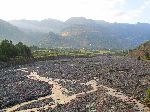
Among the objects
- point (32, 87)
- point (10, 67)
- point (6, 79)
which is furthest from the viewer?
point (10, 67)

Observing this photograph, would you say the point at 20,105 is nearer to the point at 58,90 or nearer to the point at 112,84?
the point at 58,90

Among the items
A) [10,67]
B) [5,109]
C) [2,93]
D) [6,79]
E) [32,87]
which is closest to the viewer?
[5,109]

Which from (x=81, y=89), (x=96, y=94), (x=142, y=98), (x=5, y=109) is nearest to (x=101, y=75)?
(x=81, y=89)

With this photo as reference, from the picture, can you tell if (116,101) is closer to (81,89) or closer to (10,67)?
(81,89)

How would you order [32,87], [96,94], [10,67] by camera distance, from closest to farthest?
[96,94] → [32,87] → [10,67]

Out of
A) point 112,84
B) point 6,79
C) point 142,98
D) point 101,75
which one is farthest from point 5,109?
point 101,75

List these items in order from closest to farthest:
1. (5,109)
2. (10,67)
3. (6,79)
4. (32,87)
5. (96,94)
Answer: (5,109), (96,94), (32,87), (6,79), (10,67)

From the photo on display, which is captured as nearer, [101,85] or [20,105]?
[20,105]

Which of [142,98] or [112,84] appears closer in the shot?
[142,98]
